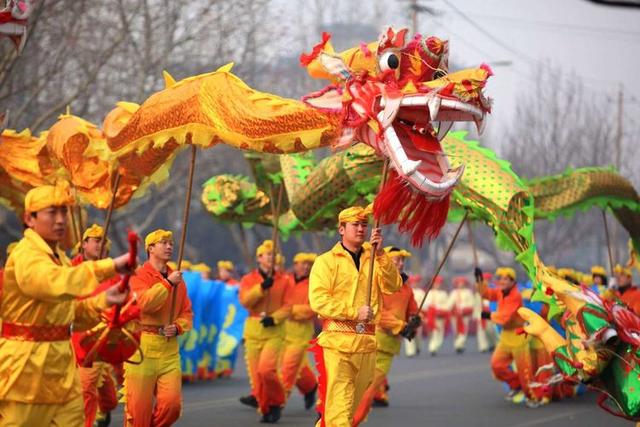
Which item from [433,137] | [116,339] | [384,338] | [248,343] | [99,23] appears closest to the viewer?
[116,339]

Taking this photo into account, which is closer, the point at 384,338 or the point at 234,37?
the point at 384,338

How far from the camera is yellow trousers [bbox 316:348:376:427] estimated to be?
10020mm

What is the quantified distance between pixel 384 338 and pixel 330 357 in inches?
174

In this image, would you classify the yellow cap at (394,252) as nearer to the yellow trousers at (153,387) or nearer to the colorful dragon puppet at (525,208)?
the colorful dragon puppet at (525,208)

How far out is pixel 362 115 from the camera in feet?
31.7

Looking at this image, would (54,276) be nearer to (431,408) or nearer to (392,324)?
(392,324)

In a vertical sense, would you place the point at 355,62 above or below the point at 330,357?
above

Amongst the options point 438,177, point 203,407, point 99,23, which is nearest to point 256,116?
point 438,177

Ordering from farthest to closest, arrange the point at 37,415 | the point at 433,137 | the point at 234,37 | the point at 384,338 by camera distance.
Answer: the point at 234,37
the point at 384,338
the point at 433,137
the point at 37,415

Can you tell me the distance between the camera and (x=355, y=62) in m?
9.97

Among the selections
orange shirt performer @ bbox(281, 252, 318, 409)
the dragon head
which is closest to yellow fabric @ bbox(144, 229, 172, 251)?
the dragon head

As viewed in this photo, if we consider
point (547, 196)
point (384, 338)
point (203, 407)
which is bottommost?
point (203, 407)

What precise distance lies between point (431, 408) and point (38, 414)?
9810 millimetres

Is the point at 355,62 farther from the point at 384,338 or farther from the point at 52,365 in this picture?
the point at 384,338
